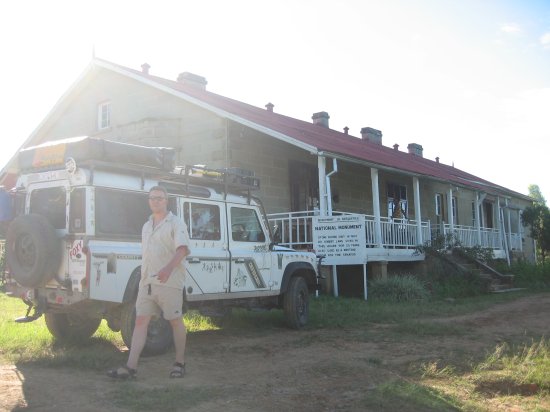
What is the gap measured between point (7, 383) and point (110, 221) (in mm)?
1933

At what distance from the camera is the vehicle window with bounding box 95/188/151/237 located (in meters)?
6.25

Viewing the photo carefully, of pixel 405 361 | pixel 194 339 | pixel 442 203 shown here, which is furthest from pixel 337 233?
pixel 442 203

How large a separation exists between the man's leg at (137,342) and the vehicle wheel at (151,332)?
0.98m

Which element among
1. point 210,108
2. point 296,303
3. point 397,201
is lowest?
point 296,303

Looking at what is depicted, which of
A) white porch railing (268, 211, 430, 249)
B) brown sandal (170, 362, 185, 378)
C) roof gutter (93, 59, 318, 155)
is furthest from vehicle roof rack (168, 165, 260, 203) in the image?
white porch railing (268, 211, 430, 249)

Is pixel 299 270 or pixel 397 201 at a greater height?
pixel 397 201

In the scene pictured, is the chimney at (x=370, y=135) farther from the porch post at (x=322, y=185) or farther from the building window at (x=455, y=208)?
the porch post at (x=322, y=185)

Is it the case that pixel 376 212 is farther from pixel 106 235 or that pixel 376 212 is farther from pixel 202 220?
pixel 106 235

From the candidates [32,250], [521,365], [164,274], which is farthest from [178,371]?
[521,365]

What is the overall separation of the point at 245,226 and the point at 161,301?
2.97 metres

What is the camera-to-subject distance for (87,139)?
20.4ft

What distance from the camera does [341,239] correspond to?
12.9m

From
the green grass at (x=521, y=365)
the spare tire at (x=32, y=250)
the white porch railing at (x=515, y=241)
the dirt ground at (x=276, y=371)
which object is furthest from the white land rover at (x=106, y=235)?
the white porch railing at (x=515, y=241)

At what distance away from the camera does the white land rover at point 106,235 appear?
238 inches
